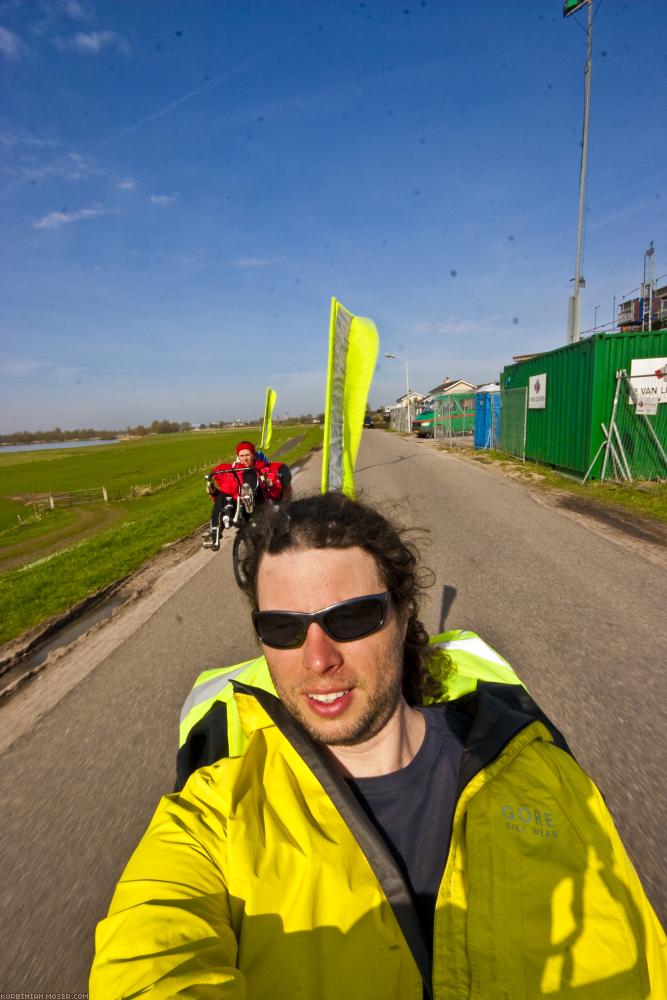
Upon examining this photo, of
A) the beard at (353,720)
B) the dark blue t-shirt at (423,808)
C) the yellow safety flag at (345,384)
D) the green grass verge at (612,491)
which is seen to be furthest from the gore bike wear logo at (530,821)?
the green grass verge at (612,491)

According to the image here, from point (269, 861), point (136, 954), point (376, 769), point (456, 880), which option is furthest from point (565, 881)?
point (136, 954)

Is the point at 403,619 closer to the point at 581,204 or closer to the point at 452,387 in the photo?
the point at 581,204

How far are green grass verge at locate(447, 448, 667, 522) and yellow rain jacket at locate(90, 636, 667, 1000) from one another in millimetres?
8335

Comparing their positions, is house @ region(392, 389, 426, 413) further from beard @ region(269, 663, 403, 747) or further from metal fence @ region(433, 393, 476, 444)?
beard @ region(269, 663, 403, 747)

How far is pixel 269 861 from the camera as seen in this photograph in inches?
51.5

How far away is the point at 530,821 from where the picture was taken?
4.37 feet

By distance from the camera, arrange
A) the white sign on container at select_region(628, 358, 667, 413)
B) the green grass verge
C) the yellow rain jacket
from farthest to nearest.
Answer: the white sign on container at select_region(628, 358, 667, 413), the green grass verge, the yellow rain jacket

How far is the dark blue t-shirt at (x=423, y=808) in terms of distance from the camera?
1363 mm

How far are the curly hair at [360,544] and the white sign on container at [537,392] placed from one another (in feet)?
46.6

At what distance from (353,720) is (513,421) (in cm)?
1863

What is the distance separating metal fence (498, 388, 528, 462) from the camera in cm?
1696

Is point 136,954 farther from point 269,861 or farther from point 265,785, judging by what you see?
point 265,785

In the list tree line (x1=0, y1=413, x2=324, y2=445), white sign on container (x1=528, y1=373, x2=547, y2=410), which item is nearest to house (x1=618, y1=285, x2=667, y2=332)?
white sign on container (x1=528, y1=373, x2=547, y2=410)

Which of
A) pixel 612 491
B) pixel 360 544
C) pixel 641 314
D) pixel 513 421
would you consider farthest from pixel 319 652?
A: pixel 641 314
